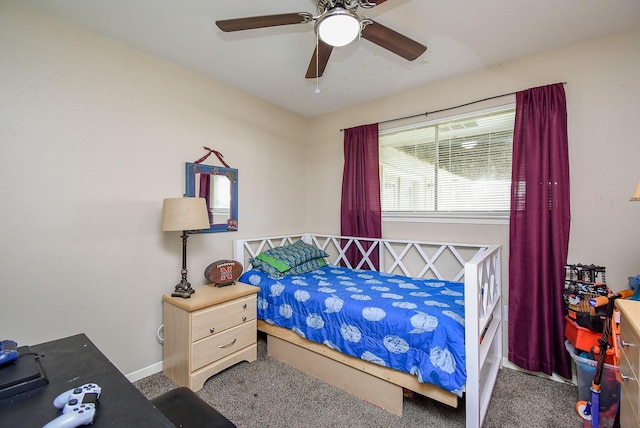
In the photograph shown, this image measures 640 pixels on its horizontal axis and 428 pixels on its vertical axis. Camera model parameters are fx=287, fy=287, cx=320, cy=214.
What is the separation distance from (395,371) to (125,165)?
7.97ft

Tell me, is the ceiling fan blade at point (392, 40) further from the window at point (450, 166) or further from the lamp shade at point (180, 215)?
the lamp shade at point (180, 215)

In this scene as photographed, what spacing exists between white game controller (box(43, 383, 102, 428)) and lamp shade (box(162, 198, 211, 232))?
1.40 meters

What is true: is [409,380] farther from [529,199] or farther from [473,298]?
[529,199]

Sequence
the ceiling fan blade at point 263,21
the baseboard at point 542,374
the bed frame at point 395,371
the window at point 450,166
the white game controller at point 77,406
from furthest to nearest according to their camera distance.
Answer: the window at point 450,166, the baseboard at point 542,374, the bed frame at point 395,371, the ceiling fan blade at point 263,21, the white game controller at point 77,406

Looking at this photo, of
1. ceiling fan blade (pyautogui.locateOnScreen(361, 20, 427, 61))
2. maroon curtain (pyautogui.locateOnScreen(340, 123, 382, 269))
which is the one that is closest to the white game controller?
ceiling fan blade (pyautogui.locateOnScreen(361, 20, 427, 61))

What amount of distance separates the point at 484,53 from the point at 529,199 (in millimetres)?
1235

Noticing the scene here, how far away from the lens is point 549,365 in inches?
87.4

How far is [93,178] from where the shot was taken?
2.03m

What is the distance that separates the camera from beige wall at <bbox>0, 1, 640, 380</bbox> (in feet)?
5.81

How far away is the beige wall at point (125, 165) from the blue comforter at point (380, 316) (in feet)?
→ 2.43

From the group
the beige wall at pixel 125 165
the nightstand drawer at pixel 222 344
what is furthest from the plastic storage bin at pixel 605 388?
the nightstand drawer at pixel 222 344

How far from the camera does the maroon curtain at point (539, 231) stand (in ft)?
7.23

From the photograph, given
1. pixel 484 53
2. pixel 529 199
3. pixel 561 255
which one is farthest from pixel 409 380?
pixel 484 53

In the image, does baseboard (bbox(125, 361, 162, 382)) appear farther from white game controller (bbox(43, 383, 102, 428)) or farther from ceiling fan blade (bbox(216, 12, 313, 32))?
ceiling fan blade (bbox(216, 12, 313, 32))
